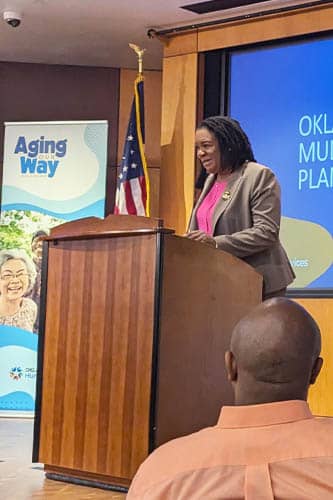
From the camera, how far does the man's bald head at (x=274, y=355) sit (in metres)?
1.03

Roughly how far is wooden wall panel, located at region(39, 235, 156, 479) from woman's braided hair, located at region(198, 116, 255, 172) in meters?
0.55

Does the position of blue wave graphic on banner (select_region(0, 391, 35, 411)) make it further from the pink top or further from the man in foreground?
the man in foreground

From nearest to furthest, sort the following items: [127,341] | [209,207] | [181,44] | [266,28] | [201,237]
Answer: [127,341]
[201,237]
[209,207]
[266,28]
[181,44]

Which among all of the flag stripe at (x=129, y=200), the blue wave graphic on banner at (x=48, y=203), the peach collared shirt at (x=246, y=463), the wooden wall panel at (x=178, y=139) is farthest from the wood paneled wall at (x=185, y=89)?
the peach collared shirt at (x=246, y=463)

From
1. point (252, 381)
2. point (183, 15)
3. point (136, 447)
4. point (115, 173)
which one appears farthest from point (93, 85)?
Answer: point (252, 381)

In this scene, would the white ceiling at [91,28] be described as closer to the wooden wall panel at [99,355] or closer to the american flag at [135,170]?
the american flag at [135,170]

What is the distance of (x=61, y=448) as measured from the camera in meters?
2.65

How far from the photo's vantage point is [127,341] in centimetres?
253

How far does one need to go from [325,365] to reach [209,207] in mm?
2653

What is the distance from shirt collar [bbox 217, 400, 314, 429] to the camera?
0.98 m

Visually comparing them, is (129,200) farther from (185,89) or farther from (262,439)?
(262,439)

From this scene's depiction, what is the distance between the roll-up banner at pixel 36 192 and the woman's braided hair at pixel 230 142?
3292mm

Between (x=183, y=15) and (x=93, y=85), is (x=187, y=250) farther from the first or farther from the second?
(x=93, y=85)

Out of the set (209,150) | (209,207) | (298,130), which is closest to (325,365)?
(298,130)
